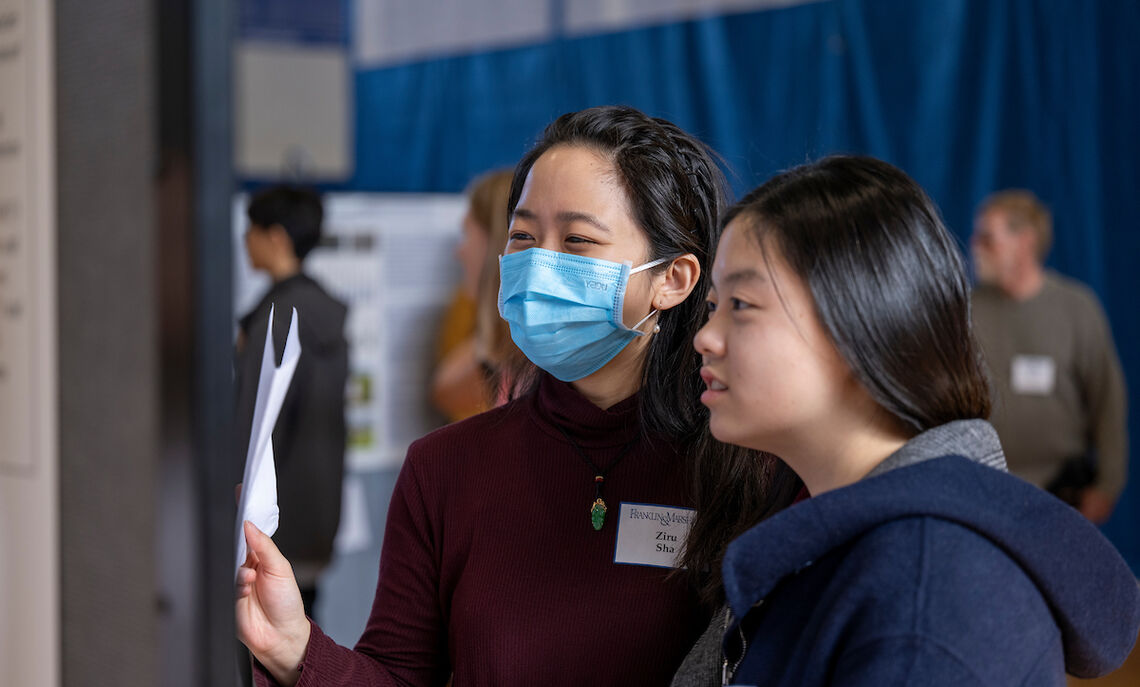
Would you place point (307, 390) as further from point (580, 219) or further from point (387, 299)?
point (580, 219)

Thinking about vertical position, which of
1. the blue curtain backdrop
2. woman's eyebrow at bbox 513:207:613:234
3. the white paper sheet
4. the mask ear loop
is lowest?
the white paper sheet

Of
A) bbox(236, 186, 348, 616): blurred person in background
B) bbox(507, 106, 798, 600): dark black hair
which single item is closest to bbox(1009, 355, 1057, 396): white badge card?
bbox(236, 186, 348, 616): blurred person in background

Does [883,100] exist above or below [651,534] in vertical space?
above

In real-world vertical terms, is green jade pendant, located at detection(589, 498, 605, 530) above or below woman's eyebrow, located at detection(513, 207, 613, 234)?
below

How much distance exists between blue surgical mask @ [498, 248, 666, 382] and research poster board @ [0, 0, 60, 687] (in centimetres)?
79

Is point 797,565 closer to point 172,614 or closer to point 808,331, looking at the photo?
point 808,331

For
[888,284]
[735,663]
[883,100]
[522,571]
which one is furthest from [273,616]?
[883,100]

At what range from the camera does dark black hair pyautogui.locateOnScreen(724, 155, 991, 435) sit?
983 mm

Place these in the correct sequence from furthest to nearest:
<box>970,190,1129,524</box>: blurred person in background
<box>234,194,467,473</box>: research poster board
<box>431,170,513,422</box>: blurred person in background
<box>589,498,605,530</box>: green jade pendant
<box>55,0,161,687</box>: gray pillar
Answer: <box>970,190,1129,524</box>: blurred person in background, <box>234,194,467,473</box>: research poster board, <box>431,170,513,422</box>: blurred person in background, <box>589,498,605,530</box>: green jade pendant, <box>55,0,161,687</box>: gray pillar

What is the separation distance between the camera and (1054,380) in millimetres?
4051

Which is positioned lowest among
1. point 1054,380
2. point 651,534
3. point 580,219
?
point 1054,380

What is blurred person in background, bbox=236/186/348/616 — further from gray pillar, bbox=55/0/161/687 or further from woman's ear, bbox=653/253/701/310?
gray pillar, bbox=55/0/161/687

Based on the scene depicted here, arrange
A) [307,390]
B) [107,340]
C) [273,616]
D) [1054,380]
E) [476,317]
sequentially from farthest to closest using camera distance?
[1054,380] → [476,317] → [307,390] → [273,616] → [107,340]

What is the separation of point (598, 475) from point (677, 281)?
29cm
